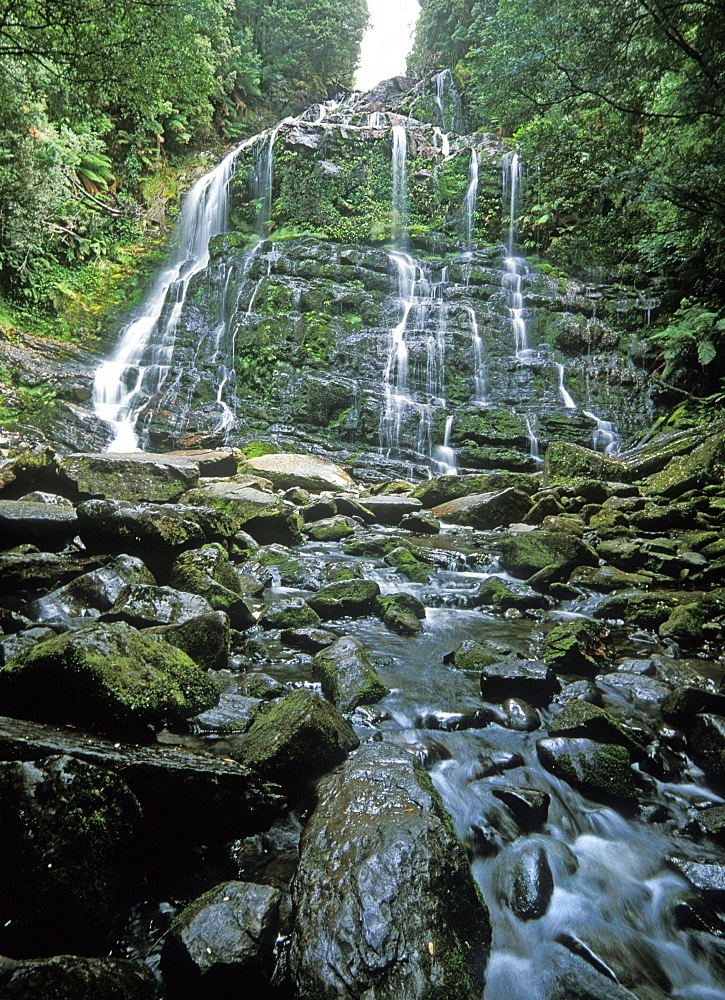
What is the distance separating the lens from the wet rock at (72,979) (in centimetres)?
132

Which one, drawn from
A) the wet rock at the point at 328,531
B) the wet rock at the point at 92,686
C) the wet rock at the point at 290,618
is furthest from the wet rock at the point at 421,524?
the wet rock at the point at 92,686

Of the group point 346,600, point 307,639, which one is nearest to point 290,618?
point 307,639

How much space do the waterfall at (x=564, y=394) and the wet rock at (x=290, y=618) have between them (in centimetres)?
1314

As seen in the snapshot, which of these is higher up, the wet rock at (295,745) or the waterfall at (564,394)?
the waterfall at (564,394)

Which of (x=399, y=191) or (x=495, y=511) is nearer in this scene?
(x=495, y=511)

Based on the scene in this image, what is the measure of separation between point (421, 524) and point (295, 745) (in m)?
6.71

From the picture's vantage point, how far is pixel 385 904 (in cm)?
185

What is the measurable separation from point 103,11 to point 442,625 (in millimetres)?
9210

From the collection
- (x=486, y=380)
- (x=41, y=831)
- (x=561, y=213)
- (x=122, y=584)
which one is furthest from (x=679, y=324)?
(x=41, y=831)

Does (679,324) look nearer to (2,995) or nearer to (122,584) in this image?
(122,584)

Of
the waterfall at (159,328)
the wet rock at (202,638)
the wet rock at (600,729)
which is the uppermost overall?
the waterfall at (159,328)

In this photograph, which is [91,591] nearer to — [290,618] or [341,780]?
[290,618]

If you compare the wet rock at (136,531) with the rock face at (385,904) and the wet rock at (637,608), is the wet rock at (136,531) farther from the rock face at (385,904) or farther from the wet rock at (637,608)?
the wet rock at (637,608)

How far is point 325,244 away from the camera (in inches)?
782
